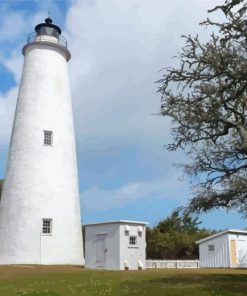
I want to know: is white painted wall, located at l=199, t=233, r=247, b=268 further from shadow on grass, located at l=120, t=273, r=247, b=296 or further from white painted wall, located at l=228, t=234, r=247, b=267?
shadow on grass, located at l=120, t=273, r=247, b=296

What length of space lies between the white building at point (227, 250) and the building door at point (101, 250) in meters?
11.4

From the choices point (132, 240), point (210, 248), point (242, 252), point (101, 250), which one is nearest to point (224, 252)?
point (242, 252)

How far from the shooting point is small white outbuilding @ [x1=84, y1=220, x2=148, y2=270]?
93.7ft

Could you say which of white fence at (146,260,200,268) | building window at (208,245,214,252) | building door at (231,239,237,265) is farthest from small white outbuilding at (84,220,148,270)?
building window at (208,245,214,252)

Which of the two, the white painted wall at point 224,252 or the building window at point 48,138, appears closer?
the building window at point 48,138

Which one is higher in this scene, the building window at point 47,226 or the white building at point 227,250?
the building window at point 47,226

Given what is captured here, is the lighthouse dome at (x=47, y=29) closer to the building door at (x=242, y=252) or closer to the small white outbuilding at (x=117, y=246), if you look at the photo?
the small white outbuilding at (x=117, y=246)

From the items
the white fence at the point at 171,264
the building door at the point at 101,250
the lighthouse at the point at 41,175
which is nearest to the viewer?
the building door at the point at 101,250

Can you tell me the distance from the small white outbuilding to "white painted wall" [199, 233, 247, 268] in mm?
9501

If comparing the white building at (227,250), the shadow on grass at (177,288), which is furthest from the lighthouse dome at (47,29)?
the shadow on grass at (177,288)

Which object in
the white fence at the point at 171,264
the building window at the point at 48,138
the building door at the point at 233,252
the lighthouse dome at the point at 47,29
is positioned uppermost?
the lighthouse dome at the point at 47,29

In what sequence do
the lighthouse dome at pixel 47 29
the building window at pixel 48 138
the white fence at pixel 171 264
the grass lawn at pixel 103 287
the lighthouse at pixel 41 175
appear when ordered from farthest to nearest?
the lighthouse dome at pixel 47 29, the white fence at pixel 171 264, the building window at pixel 48 138, the lighthouse at pixel 41 175, the grass lawn at pixel 103 287

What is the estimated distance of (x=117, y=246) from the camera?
28578mm

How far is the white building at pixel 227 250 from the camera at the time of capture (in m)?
36.3
